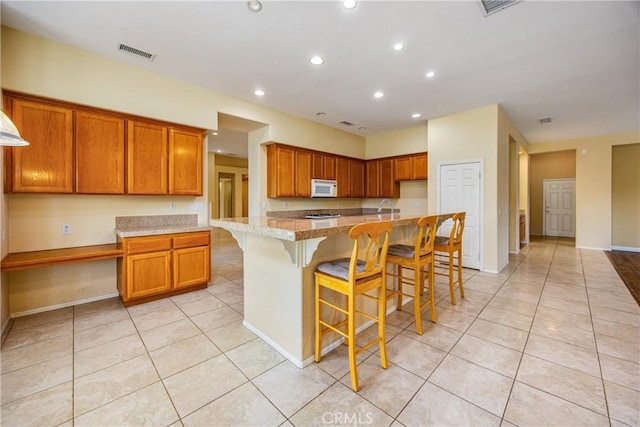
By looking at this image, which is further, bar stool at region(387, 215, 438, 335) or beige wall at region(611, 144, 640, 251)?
beige wall at region(611, 144, 640, 251)

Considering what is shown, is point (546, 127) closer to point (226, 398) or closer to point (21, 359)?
point (226, 398)

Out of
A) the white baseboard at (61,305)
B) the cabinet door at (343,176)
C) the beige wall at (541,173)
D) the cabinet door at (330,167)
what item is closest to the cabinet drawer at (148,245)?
the white baseboard at (61,305)

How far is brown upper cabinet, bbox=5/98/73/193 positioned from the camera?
2588 millimetres

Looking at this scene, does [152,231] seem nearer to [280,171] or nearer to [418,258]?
[280,171]

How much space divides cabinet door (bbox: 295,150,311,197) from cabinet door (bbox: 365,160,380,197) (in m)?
1.97

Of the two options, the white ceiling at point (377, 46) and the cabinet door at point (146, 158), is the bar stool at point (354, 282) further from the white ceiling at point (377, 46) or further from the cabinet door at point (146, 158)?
the cabinet door at point (146, 158)

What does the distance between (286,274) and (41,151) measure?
2957 mm

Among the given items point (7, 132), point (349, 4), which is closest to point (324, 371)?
point (7, 132)

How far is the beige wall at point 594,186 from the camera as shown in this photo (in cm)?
629

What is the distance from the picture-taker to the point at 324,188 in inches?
223

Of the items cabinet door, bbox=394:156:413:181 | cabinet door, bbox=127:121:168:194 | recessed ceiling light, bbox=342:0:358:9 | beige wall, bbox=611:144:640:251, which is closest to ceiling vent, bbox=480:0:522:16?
recessed ceiling light, bbox=342:0:358:9

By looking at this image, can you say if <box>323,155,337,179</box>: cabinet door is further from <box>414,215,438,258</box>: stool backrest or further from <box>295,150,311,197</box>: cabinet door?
<box>414,215,438,258</box>: stool backrest

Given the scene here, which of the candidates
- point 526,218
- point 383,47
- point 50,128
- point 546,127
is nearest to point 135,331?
point 50,128

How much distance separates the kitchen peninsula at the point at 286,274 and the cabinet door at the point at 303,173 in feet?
9.40
